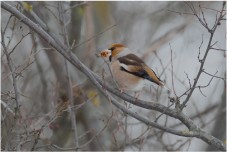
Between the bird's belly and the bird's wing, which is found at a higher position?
the bird's wing

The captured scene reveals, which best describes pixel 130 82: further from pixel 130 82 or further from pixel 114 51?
pixel 114 51

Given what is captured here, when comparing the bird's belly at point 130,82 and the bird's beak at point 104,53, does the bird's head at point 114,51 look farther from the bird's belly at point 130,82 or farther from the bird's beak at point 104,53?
the bird's belly at point 130,82

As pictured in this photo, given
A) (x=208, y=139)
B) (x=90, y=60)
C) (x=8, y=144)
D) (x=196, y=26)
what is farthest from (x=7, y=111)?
(x=196, y=26)

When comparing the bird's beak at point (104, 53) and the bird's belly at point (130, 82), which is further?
the bird's belly at point (130, 82)

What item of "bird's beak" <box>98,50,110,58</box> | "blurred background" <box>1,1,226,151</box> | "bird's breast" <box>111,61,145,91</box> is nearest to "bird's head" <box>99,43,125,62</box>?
"bird's beak" <box>98,50,110,58</box>

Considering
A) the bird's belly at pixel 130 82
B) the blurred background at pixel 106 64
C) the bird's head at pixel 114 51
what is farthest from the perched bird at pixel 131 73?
the blurred background at pixel 106 64

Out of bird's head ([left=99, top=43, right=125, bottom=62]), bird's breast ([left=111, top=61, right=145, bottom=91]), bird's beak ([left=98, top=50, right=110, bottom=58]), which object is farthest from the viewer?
bird's head ([left=99, top=43, right=125, bottom=62])

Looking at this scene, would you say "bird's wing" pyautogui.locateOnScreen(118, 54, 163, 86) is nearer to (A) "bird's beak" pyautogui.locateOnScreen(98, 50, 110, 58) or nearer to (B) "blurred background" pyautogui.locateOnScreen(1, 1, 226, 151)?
(A) "bird's beak" pyautogui.locateOnScreen(98, 50, 110, 58)

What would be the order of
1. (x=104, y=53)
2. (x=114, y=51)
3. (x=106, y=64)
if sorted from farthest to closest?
(x=106, y=64) → (x=114, y=51) → (x=104, y=53)

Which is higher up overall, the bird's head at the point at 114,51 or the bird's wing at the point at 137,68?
the bird's head at the point at 114,51

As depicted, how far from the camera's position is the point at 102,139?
24.7ft

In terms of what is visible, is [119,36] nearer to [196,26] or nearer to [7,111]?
[196,26]

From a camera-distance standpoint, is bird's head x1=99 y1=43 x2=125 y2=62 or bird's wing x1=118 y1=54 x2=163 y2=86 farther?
bird's head x1=99 y1=43 x2=125 y2=62

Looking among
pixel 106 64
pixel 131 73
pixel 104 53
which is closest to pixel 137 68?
pixel 131 73
